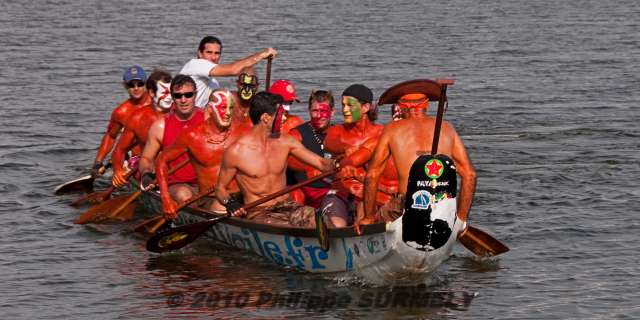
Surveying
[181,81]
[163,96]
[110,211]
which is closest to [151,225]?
[110,211]

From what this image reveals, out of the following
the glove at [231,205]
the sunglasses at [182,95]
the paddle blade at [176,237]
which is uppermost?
the sunglasses at [182,95]

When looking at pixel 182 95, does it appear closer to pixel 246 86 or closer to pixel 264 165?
pixel 246 86

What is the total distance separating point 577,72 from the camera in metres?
40.6

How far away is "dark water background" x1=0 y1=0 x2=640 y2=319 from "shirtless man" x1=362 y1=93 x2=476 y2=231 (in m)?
1.70

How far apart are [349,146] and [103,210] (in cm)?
554

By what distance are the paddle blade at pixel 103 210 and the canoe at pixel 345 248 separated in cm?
287

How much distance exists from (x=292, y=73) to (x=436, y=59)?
5773 mm

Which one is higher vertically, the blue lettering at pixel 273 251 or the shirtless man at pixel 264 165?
the shirtless man at pixel 264 165

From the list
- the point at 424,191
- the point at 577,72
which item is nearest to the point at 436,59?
the point at 577,72

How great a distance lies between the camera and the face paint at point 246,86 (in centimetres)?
2067

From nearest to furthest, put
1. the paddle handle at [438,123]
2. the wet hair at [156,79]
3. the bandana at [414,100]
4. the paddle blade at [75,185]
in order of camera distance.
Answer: the paddle handle at [438,123]
the bandana at [414,100]
the wet hair at [156,79]
the paddle blade at [75,185]

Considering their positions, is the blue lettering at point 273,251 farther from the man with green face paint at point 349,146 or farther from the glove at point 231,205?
the man with green face paint at point 349,146

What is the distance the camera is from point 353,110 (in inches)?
693

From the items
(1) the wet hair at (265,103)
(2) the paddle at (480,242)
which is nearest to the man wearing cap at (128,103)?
(1) the wet hair at (265,103)
